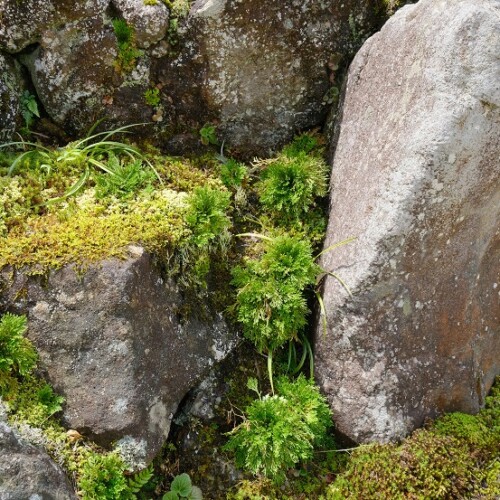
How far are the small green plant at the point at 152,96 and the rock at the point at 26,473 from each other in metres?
3.15

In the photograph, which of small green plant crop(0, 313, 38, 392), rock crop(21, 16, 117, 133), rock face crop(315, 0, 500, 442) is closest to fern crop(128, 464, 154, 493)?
small green plant crop(0, 313, 38, 392)

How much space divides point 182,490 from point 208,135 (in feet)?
10.9

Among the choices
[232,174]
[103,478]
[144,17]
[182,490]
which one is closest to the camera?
[103,478]

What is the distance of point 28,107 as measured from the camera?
5496 mm

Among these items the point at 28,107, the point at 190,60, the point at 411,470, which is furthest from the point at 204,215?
the point at 411,470

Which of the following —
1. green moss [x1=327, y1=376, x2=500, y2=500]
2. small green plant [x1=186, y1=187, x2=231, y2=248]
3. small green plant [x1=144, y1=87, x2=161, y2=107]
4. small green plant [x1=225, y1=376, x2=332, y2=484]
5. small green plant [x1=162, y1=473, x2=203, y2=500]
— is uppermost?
small green plant [x1=144, y1=87, x2=161, y2=107]

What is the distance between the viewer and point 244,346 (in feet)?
17.8

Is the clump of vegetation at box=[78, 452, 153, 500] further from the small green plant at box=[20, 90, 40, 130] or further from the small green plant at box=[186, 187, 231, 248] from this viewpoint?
the small green plant at box=[20, 90, 40, 130]

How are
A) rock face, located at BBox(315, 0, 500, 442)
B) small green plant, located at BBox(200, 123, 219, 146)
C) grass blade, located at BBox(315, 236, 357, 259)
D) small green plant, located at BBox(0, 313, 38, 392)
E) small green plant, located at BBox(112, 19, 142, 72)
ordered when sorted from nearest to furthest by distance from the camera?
small green plant, located at BBox(0, 313, 38, 392)
rock face, located at BBox(315, 0, 500, 442)
grass blade, located at BBox(315, 236, 357, 259)
small green plant, located at BBox(112, 19, 142, 72)
small green plant, located at BBox(200, 123, 219, 146)

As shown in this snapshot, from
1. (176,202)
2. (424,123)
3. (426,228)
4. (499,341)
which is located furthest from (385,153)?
(499,341)

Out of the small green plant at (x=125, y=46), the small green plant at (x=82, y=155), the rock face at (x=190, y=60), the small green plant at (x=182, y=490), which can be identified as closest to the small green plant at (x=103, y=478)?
the small green plant at (x=182, y=490)

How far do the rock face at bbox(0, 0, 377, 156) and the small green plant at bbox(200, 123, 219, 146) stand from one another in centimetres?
8

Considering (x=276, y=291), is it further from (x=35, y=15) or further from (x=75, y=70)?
(x=35, y=15)

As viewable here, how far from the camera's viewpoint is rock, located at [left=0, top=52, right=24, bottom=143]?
5.30 m
